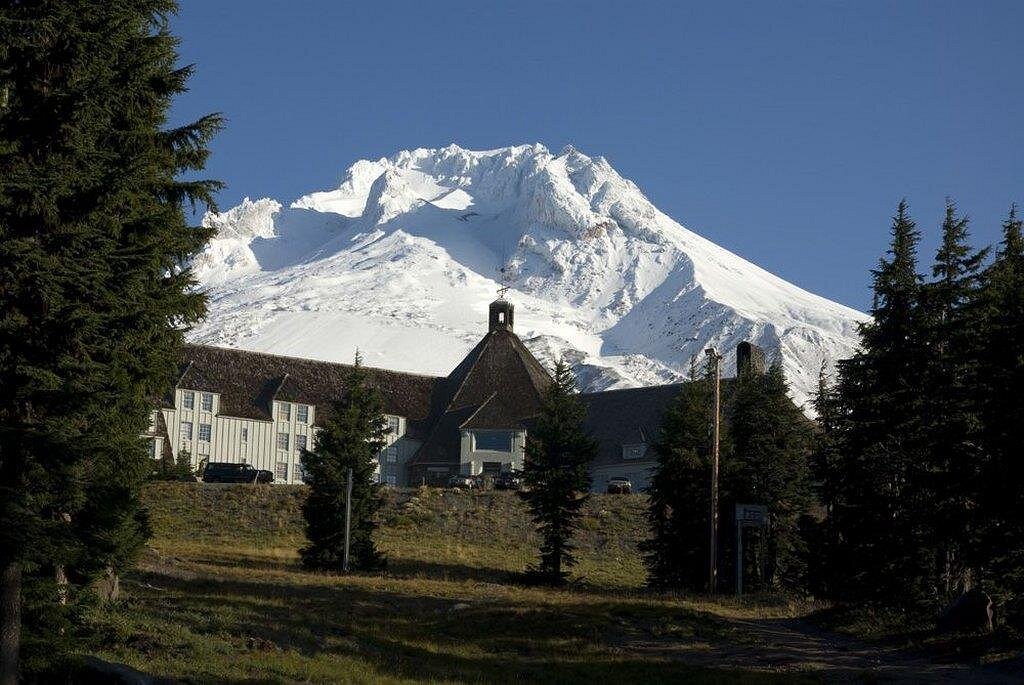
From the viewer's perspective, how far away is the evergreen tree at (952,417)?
1468 inches

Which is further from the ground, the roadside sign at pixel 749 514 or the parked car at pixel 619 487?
the parked car at pixel 619 487

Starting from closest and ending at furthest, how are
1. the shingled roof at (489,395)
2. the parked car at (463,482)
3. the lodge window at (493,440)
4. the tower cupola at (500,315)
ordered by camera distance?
1. the parked car at (463,482)
2. the lodge window at (493,440)
3. the shingled roof at (489,395)
4. the tower cupola at (500,315)

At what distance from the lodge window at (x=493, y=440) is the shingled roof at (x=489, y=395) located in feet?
1.73

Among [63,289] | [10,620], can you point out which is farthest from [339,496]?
[10,620]

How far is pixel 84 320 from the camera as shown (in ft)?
71.9

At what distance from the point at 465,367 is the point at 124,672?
292ft

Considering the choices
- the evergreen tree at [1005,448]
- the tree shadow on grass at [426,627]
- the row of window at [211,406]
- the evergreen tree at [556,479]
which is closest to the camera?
the tree shadow on grass at [426,627]

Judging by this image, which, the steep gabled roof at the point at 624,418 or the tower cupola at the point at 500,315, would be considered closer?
the steep gabled roof at the point at 624,418

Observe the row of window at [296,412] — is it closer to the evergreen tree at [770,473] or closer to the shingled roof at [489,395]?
the shingled roof at [489,395]

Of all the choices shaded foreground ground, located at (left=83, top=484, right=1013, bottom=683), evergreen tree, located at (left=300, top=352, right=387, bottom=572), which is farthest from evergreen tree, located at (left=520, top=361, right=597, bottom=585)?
evergreen tree, located at (left=300, top=352, right=387, bottom=572)

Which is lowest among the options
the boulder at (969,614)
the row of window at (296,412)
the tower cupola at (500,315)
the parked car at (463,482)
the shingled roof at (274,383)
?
the boulder at (969,614)

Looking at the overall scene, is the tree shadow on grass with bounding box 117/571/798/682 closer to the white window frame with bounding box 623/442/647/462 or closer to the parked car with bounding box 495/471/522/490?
the parked car with bounding box 495/471/522/490

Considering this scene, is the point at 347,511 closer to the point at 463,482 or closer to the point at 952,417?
the point at 952,417

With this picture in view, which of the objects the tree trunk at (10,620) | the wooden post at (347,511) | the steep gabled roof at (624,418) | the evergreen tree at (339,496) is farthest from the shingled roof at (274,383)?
the tree trunk at (10,620)
